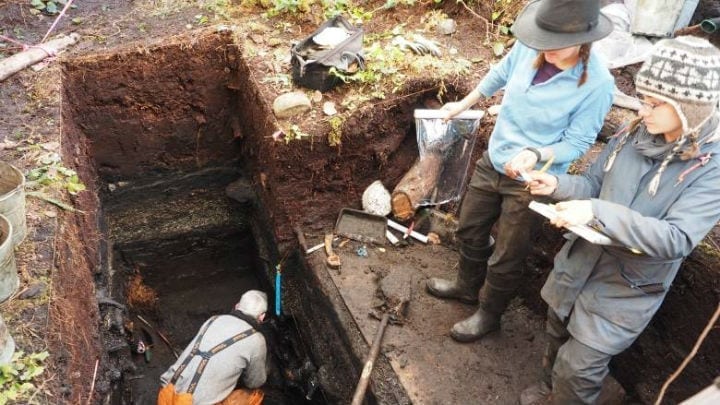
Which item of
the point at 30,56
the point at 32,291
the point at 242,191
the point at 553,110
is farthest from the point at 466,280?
the point at 30,56

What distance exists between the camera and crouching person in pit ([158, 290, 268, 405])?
170 inches

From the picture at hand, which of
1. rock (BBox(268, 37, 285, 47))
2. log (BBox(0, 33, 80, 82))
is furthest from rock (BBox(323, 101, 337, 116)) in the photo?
log (BBox(0, 33, 80, 82))

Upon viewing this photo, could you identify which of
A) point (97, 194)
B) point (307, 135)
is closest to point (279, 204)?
point (307, 135)

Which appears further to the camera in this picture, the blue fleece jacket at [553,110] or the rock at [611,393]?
the rock at [611,393]

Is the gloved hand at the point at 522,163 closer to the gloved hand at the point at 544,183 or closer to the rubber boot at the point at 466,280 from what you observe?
the gloved hand at the point at 544,183

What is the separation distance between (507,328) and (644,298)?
164cm

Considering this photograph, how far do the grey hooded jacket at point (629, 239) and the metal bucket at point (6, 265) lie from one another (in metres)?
2.82

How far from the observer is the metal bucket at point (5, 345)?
282 centimetres

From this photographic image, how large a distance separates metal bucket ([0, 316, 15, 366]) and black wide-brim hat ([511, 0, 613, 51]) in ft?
9.80

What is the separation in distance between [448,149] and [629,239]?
102 inches

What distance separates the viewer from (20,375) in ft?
9.53

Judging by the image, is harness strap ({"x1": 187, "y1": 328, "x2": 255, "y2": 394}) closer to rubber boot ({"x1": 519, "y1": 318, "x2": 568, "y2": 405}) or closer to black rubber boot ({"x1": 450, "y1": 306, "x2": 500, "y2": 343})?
black rubber boot ({"x1": 450, "y1": 306, "x2": 500, "y2": 343})

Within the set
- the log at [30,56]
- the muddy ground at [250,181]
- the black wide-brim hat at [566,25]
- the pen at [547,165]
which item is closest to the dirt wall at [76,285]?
the muddy ground at [250,181]

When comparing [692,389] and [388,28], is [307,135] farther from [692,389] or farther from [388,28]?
[692,389]
